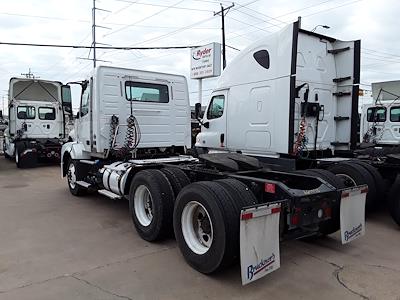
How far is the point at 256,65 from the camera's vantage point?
7391 millimetres

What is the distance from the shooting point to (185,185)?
17.5ft

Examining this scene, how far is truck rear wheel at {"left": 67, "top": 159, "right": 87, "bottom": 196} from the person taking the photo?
329 inches

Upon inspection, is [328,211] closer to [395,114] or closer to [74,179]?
[74,179]

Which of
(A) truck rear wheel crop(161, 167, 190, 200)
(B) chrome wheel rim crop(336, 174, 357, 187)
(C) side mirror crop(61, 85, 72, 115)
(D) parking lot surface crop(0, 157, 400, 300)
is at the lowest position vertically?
(D) parking lot surface crop(0, 157, 400, 300)

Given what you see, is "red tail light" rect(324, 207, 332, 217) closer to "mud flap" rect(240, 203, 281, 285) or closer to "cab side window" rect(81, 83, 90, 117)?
"mud flap" rect(240, 203, 281, 285)

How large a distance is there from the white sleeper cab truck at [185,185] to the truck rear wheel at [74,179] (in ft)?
0.08

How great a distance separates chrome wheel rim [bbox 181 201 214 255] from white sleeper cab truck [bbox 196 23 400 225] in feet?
9.35

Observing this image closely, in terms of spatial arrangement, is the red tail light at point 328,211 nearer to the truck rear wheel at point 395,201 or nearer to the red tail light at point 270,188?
the red tail light at point 270,188

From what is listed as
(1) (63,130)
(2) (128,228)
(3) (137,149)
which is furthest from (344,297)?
(1) (63,130)

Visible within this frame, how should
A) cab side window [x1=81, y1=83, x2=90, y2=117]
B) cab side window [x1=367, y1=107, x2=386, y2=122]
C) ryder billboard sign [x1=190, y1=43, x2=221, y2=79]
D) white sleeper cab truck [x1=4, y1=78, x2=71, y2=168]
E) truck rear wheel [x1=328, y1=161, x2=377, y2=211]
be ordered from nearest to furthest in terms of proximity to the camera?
1. truck rear wheel [x1=328, y1=161, x2=377, y2=211]
2. cab side window [x1=81, y1=83, x2=90, y2=117]
3. cab side window [x1=367, y1=107, x2=386, y2=122]
4. white sleeper cab truck [x1=4, y1=78, x2=71, y2=168]
5. ryder billboard sign [x1=190, y1=43, x2=221, y2=79]

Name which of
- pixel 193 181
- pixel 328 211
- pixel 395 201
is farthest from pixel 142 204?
pixel 395 201

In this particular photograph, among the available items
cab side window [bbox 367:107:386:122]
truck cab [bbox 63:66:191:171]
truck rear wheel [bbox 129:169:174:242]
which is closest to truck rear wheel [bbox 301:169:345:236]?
truck rear wheel [bbox 129:169:174:242]

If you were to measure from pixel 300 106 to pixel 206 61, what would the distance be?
23.5m

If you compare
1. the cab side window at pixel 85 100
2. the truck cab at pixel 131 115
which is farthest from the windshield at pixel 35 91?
the cab side window at pixel 85 100
